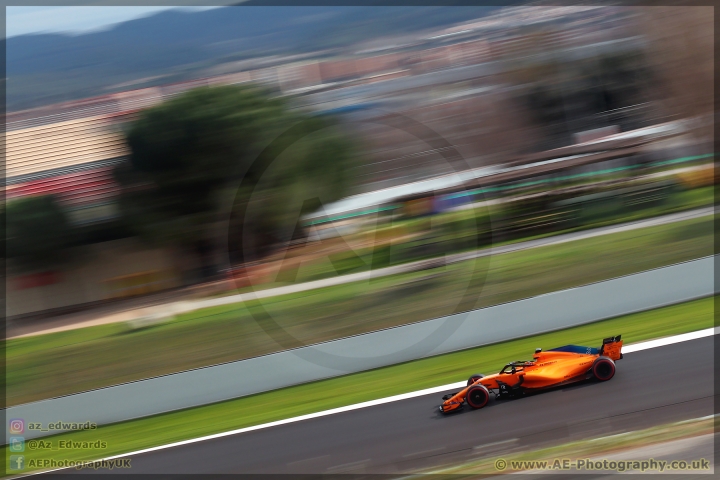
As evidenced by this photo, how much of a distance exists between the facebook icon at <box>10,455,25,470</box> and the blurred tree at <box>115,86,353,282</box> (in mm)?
6007

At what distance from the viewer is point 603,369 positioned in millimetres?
4449

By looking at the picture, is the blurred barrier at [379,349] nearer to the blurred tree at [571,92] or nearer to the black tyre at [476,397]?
the black tyre at [476,397]

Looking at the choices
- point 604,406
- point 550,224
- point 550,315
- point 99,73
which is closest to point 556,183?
point 550,224

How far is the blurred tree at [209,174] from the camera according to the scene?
36.5 feet

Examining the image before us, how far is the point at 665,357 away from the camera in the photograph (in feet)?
16.0

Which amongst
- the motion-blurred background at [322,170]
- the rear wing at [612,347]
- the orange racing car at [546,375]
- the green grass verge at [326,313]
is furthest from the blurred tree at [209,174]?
the rear wing at [612,347]

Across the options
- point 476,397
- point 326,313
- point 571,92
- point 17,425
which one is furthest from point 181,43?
point 476,397

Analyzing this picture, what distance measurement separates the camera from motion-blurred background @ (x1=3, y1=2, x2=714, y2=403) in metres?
9.52

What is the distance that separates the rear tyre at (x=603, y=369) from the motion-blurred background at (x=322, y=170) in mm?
4017

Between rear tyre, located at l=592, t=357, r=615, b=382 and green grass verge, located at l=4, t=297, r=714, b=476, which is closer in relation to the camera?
rear tyre, located at l=592, t=357, r=615, b=382

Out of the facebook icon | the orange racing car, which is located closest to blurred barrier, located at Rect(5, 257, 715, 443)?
the facebook icon

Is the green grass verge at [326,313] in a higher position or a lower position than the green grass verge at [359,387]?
higher

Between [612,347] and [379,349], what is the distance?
2.29 metres

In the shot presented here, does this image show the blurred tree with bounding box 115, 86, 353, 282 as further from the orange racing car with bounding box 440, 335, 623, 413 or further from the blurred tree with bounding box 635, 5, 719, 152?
the orange racing car with bounding box 440, 335, 623, 413
